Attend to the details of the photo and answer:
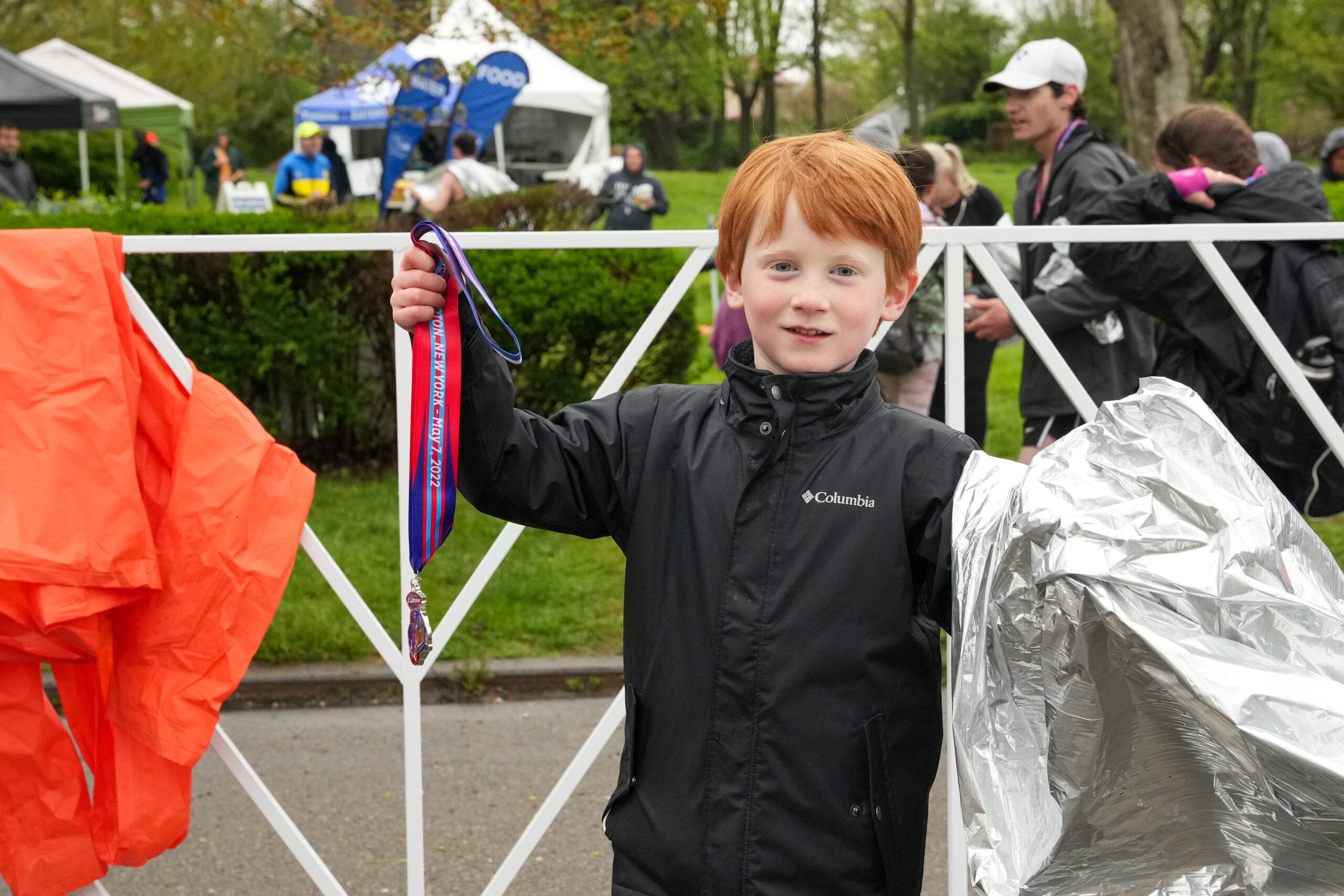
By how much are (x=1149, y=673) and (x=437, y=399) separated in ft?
3.33

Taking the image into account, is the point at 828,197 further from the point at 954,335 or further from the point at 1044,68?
the point at 1044,68

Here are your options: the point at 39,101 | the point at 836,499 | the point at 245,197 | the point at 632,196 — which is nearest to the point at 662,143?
the point at 245,197

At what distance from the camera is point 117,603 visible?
7.90 feet

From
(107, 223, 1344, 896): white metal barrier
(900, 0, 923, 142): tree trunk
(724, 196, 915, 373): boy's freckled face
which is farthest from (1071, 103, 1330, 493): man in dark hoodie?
(900, 0, 923, 142): tree trunk

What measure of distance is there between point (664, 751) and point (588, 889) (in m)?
1.81

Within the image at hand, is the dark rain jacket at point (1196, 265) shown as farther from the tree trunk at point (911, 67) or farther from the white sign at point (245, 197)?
the tree trunk at point (911, 67)

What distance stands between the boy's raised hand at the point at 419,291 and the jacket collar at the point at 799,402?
1.43 feet

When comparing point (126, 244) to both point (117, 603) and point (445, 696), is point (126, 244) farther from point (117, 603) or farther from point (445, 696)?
point (445, 696)

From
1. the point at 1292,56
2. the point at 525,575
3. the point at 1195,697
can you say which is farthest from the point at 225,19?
the point at 1292,56

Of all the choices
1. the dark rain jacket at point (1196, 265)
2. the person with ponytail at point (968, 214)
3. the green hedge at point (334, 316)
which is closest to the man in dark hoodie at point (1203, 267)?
the dark rain jacket at point (1196, 265)

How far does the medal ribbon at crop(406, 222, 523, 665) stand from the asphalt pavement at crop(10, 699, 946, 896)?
72.5 inches

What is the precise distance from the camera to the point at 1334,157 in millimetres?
9234

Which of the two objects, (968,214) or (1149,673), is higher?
(968,214)

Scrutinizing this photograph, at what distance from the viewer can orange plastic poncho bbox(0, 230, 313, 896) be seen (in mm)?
2395
